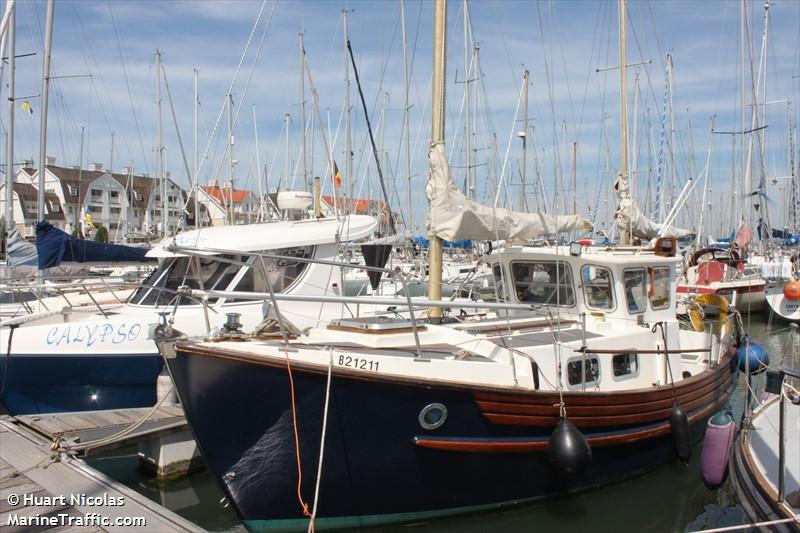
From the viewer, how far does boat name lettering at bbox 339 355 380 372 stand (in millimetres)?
6535

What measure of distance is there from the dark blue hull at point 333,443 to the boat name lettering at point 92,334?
13.4 feet

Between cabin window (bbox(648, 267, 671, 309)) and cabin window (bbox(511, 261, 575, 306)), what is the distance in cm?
128

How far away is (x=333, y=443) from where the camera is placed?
6.57 metres

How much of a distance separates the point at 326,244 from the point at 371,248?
3.84 feet

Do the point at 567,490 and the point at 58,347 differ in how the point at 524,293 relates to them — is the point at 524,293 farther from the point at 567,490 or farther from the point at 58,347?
the point at 58,347

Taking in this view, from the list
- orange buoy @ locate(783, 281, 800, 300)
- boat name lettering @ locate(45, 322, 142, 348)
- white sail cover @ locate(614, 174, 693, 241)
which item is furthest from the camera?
orange buoy @ locate(783, 281, 800, 300)

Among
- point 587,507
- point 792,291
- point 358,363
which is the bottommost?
point 587,507

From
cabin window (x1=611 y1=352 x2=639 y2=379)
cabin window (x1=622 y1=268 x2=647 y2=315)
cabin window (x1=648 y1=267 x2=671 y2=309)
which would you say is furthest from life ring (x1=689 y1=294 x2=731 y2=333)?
cabin window (x1=611 y1=352 x2=639 y2=379)

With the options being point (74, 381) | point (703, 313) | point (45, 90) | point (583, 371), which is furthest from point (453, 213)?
point (45, 90)

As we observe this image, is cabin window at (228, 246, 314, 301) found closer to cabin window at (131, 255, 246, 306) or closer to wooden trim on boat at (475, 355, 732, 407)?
cabin window at (131, 255, 246, 306)

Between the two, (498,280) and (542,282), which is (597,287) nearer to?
(542,282)

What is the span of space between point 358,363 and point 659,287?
216 inches

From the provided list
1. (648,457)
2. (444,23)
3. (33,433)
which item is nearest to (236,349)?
(33,433)

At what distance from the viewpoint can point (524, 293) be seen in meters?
9.84
